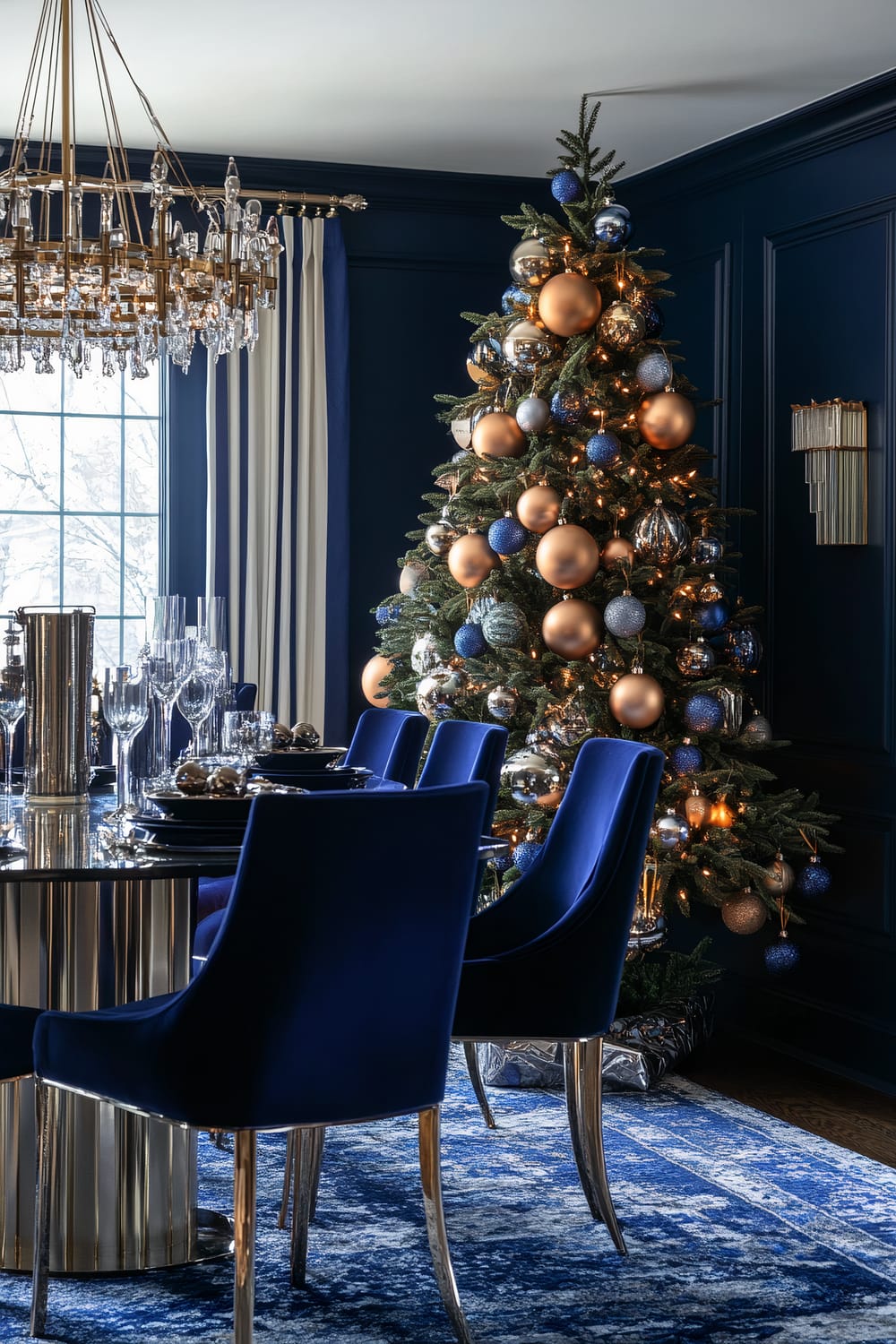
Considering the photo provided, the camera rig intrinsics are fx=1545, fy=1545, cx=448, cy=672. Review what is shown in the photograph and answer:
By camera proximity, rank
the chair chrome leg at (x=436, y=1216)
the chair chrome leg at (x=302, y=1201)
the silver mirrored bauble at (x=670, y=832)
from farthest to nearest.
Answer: the silver mirrored bauble at (x=670, y=832) → the chair chrome leg at (x=302, y=1201) → the chair chrome leg at (x=436, y=1216)

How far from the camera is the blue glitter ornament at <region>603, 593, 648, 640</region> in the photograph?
14.2ft

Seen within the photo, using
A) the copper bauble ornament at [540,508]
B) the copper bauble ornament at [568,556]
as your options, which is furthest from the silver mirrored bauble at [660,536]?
the copper bauble ornament at [540,508]

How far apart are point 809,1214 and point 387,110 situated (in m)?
3.70

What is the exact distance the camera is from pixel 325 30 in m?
4.43

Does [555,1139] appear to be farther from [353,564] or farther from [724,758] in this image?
[353,564]

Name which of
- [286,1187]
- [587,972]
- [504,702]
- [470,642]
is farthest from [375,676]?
[587,972]

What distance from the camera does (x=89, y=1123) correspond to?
114 inches

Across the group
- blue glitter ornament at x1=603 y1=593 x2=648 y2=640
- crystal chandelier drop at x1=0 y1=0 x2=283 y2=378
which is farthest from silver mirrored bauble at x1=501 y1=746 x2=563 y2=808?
crystal chandelier drop at x1=0 y1=0 x2=283 y2=378

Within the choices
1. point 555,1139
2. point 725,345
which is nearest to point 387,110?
point 725,345

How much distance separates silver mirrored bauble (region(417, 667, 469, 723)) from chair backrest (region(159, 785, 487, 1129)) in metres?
2.29

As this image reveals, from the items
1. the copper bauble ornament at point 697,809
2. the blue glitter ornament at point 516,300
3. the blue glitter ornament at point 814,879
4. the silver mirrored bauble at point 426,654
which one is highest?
the blue glitter ornament at point 516,300

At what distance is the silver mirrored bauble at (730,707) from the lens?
4.44 meters

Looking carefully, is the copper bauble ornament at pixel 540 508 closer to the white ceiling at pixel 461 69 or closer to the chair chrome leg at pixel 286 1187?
the white ceiling at pixel 461 69

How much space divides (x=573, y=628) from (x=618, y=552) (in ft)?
0.86
